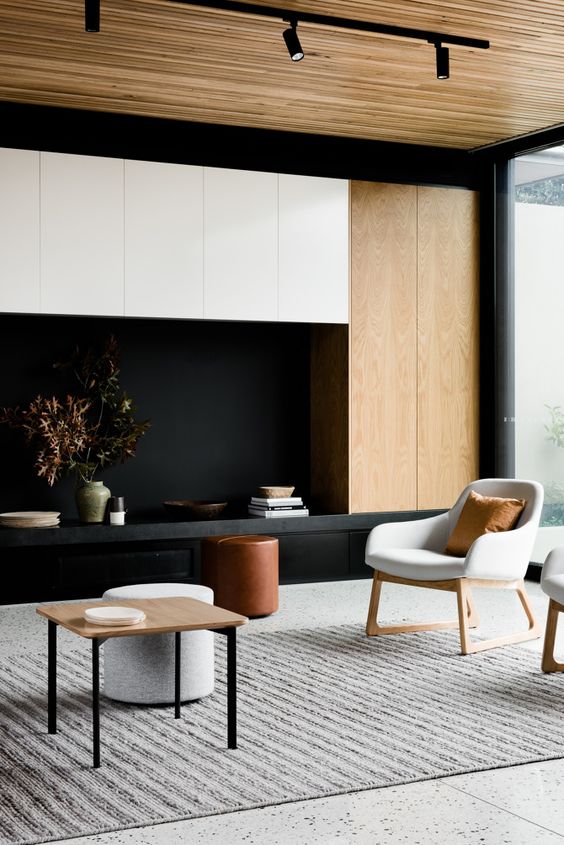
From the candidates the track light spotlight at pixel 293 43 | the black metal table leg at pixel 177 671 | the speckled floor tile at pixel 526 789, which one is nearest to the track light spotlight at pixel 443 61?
the track light spotlight at pixel 293 43

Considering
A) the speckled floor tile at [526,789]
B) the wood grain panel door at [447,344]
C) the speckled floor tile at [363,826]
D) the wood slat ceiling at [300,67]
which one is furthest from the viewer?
the wood grain panel door at [447,344]

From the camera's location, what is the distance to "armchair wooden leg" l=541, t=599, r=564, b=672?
14.6ft

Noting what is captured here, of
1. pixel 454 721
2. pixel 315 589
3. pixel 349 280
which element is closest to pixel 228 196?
pixel 349 280

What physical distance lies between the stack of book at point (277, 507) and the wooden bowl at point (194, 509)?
25cm

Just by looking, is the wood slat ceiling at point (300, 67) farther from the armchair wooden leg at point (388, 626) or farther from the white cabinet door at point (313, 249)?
the armchair wooden leg at point (388, 626)

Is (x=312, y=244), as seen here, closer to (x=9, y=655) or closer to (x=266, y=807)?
(x=9, y=655)

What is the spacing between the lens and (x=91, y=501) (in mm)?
6156

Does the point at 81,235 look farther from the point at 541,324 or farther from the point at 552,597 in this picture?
the point at 552,597

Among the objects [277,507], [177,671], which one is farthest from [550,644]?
[277,507]

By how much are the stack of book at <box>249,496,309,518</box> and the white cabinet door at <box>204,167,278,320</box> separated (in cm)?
112

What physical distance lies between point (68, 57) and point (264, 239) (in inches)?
70.5

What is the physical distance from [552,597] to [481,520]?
86 centimetres

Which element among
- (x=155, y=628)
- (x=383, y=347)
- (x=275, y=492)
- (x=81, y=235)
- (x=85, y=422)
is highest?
(x=81, y=235)

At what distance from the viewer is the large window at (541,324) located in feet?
21.9
